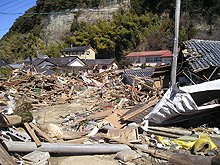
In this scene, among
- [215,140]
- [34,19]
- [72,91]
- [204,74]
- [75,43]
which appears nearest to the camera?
[215,140]

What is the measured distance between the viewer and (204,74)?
7699 millimetres

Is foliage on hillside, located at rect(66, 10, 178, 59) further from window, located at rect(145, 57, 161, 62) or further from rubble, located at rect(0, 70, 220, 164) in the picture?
rubble, located at rect(0, 70, 220, 164)

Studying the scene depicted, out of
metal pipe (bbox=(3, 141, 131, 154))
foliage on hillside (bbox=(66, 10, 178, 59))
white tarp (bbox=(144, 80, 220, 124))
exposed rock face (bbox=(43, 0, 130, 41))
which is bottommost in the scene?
metal pipe (bbox=(3, 141, 131, 154))

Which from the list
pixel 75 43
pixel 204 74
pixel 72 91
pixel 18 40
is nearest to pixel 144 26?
pixel 75 43

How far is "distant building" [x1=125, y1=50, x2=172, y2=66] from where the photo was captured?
27562 mm

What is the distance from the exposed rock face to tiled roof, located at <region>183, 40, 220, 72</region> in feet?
140

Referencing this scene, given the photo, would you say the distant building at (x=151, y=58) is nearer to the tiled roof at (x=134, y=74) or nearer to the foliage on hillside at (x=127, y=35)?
the foliage on hillside at (x=127, y=35)

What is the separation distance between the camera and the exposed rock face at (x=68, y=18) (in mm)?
50344

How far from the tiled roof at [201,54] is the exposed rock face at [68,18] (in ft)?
140

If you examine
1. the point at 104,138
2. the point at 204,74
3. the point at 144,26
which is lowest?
the point at 104,138

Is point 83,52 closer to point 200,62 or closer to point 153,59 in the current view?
point 153,59

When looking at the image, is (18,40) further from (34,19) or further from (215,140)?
(215,140)

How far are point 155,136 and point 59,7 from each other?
59.9 m

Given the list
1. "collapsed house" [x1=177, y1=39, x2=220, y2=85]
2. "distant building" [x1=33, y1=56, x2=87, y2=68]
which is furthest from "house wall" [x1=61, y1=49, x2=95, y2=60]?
"collapsed house" [x1=177, y1=39, x2=220, y2=85]
